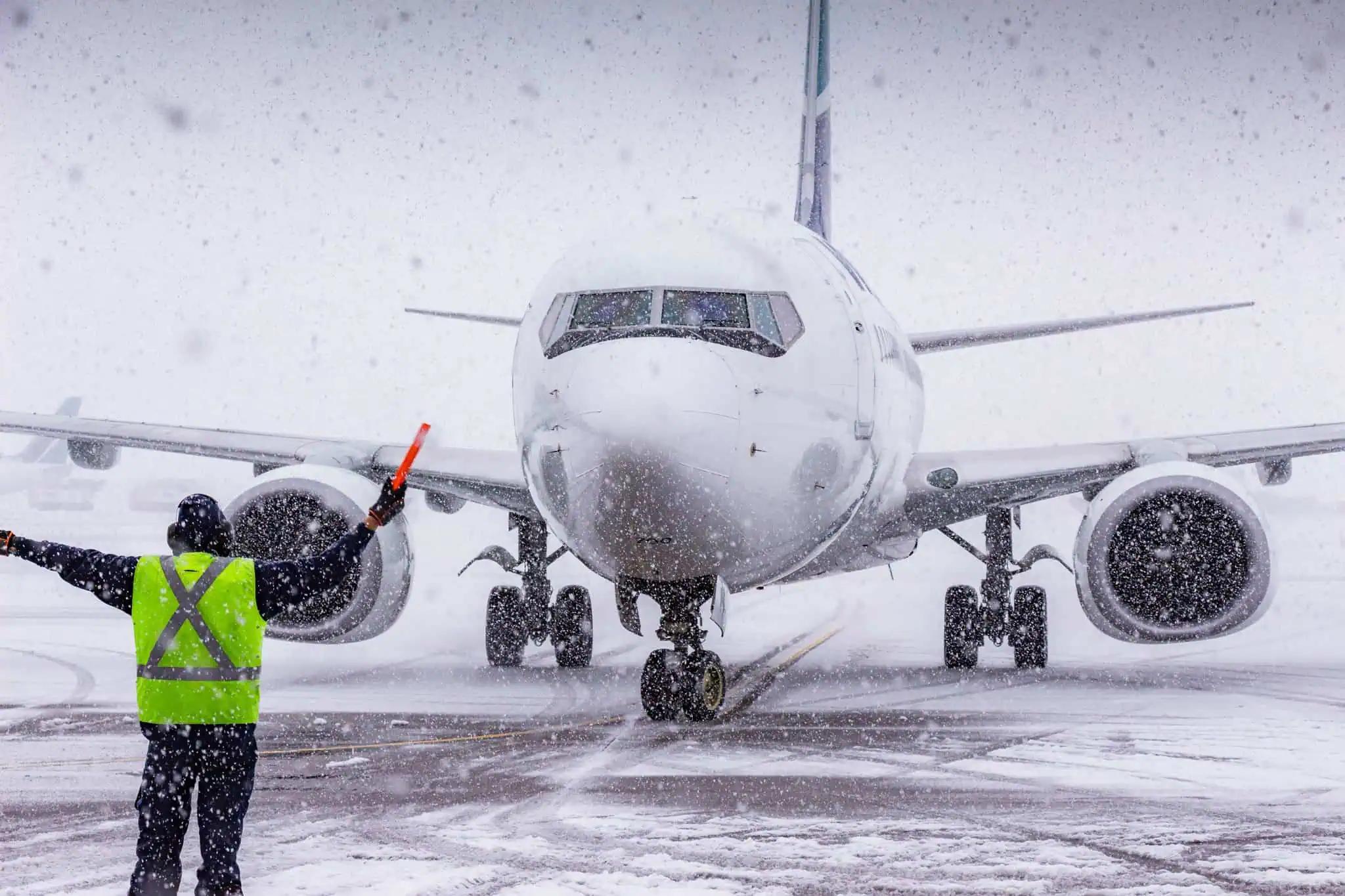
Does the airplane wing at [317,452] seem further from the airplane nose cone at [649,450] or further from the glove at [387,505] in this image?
the glove at [387,505]

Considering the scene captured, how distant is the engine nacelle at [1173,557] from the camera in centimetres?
1167

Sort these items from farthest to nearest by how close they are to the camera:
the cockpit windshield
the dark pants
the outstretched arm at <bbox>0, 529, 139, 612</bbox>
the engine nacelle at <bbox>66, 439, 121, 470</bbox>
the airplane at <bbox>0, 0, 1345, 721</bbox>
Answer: the engine nacelle at <bbox>66, 439, 121, 470</bbox> → the cockpit windshield → the airplane at <bbox>0, 0, 1345, 721</bbox> → the outstretched arm at <bbox>0, 529, 139, 612</bbox> → the dark pants

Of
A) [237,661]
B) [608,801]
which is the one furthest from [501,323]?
[237,661]

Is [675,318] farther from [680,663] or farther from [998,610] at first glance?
[998,610]

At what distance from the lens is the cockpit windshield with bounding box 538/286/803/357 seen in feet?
29.3

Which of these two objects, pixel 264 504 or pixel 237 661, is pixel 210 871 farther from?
pixel 264 504

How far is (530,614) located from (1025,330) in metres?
5.55

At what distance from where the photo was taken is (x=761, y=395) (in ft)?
28.9

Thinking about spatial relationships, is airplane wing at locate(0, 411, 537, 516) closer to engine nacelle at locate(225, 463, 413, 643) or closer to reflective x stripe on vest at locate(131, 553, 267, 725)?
engine nacelle at locate(225, 463, 413, 643)

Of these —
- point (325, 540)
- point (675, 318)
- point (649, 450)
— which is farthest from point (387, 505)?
point (325, 540)

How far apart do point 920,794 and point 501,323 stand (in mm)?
7929

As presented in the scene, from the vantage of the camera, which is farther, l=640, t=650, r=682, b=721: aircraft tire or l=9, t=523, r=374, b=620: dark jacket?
l=640, t=650, r=682, b=721: aircraft tire

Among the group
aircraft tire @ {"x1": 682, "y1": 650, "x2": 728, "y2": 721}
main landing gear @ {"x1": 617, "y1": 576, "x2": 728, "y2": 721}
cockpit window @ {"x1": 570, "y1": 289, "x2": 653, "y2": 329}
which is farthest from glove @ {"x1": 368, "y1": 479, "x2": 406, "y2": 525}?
aircraft tire @ {"x1": 682, "y1": 650, "x2": 728, "y2": 721}

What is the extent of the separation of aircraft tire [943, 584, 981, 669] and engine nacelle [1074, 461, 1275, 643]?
278 cm
